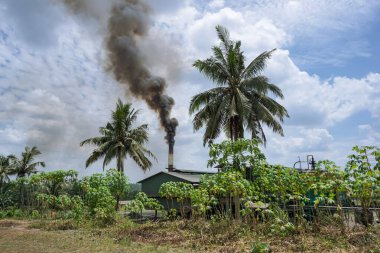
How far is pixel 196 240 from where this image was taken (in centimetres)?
1048

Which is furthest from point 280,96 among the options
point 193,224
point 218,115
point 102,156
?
point 102,156

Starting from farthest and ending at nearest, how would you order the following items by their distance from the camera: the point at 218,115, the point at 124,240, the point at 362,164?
the point at 218,115 → the point at 124,240 → the point at 362,164

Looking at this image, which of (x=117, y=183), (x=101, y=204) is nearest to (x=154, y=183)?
(x=117, y=183)

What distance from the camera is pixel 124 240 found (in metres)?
11.5

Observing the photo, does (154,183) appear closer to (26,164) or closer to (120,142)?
(120,142)

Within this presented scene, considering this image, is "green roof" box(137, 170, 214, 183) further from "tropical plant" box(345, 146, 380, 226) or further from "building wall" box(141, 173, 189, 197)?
"tropical plant" box(345, 146, 380, 226)

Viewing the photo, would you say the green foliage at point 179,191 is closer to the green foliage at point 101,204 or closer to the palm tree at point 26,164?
the green foliage at point 101,204

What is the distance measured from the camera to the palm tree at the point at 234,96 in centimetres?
2192

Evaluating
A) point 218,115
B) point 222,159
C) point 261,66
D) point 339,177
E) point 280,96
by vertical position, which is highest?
point 261,66

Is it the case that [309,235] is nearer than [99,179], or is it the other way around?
[309,235]

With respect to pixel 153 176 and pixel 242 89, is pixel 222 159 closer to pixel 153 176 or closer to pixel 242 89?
pixel 242 89

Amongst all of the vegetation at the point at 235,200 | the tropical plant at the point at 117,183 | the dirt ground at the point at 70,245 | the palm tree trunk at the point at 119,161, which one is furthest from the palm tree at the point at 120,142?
the dirt ground at the point at 70,245

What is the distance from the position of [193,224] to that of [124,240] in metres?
2.55

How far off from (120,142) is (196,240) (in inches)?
869
